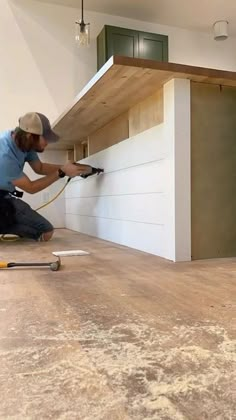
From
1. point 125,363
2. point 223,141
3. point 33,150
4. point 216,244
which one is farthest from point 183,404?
point 33,150

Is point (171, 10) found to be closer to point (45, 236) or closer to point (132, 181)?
point (132, 181)

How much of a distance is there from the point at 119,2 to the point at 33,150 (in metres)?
2.16

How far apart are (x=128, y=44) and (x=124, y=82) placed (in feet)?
7.92

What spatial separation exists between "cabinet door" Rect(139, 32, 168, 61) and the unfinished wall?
7.77 ft

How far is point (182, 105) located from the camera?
5.38 feet

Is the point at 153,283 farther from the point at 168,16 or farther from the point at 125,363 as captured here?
the point at 168,16

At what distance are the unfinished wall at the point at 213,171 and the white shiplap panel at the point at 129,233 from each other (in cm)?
19

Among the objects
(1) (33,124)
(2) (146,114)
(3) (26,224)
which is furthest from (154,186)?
(3) (26,224)

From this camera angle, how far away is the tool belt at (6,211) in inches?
101

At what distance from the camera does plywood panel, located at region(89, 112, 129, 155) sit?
7.59ft

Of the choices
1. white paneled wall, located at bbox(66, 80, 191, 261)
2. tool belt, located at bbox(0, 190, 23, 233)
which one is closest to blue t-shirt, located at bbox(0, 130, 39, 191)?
tool belt, located at bbox(0, 190, 23, 233)

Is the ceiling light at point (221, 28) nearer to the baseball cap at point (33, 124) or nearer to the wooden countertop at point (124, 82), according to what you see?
the wooden countertop at point (124, 82)

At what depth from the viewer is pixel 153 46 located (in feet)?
12.9

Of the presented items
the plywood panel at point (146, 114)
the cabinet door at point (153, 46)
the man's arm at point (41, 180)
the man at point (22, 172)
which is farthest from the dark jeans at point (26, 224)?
the cabinet door at point (153, 46)
